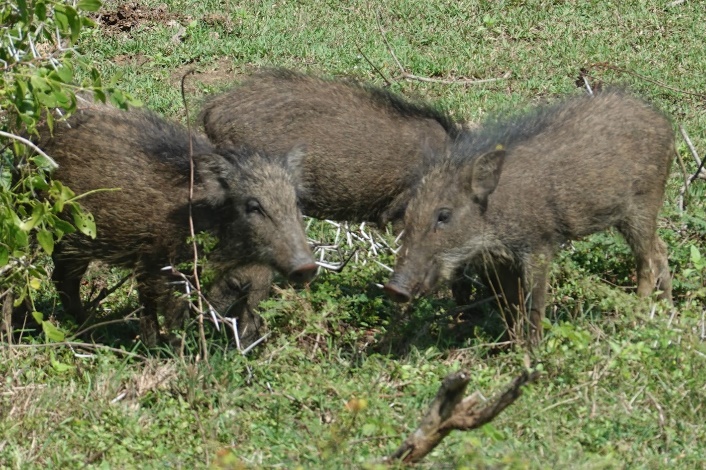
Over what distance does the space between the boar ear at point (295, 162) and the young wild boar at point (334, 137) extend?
1.80ft

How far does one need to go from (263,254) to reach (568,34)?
17.0 feet

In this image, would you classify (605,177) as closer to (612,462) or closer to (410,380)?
(410,380)

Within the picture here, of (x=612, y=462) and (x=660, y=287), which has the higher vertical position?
(x=612, y=462)

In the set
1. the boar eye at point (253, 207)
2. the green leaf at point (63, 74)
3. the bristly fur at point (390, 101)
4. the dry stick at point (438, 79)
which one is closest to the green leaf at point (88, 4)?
the green leaf at point (63, 74)

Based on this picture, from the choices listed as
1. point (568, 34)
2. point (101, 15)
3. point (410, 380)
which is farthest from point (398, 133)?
point (101, 15)

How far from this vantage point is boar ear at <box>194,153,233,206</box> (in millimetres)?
6293

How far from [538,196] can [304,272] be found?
1.35 meters

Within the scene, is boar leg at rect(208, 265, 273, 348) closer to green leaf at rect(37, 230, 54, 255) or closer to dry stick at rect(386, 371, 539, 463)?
green leaf at rect(37, 230, 54, 255)

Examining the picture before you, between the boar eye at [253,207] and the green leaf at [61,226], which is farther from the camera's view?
the boar eye at [253,207]

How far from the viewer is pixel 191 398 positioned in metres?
5.17

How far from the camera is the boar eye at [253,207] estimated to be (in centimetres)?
628

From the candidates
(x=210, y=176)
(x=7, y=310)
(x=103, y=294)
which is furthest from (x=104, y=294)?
(x=210, y=176)

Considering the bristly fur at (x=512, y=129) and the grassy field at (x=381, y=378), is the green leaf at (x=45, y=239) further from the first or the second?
the bristly fur at (x=512, y=129)

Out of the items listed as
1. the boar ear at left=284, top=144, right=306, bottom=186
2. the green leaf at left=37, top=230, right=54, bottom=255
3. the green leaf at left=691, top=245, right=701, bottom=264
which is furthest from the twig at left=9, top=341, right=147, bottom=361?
the green leaf at left=691, top=245, right=701, bottom=264
